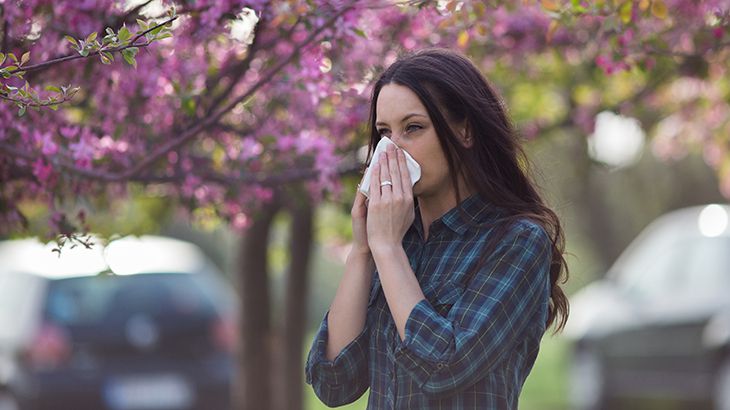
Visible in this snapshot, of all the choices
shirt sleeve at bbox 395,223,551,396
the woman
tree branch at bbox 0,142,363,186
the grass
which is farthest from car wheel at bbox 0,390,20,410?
shirt sleeve at bbox 395,223,551,396

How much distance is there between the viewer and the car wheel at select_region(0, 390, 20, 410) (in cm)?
767

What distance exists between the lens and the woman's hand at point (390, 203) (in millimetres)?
2645

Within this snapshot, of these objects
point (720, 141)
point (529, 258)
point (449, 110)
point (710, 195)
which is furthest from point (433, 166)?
point (710, 195)

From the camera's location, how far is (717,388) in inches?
302

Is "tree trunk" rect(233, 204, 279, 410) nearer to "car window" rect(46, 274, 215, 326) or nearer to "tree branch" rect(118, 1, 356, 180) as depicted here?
"car window" rect(46, 274, 215, 326)

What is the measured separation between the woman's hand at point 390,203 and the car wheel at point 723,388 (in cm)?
525

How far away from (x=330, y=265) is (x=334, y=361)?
959 inches

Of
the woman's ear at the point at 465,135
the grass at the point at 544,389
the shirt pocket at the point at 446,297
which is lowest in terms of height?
the grass at the point at 544,389

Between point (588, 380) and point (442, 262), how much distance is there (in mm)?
7510

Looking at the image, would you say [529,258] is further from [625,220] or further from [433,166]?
[625,220]

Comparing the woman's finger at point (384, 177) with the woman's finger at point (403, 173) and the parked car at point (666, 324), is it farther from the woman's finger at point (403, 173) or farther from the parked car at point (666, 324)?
the parked car at point (666, 324)

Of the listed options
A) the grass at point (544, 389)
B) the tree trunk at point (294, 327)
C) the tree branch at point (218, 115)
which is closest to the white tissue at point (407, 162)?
the tree branch at point (218, 115)

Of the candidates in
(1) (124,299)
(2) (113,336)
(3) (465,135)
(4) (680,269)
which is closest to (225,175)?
(3) (465,135)

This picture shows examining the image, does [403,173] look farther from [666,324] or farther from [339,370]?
[666,324]
